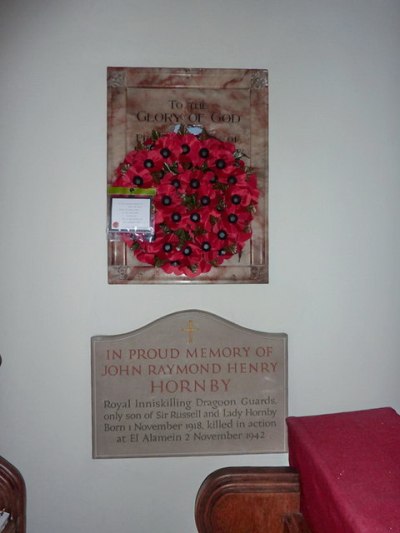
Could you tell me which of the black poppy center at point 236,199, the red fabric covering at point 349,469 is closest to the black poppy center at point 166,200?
the black poppy center at point 236,199

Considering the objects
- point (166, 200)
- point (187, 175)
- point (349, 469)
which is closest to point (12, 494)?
point (349, 469)

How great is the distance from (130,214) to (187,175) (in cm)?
27

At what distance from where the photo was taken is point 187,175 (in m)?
2.07

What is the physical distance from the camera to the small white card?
2.06m

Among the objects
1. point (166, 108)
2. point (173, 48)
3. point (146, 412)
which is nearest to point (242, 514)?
point (146, 412)

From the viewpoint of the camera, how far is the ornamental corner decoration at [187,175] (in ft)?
6.80

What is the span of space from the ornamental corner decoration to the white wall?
56mm

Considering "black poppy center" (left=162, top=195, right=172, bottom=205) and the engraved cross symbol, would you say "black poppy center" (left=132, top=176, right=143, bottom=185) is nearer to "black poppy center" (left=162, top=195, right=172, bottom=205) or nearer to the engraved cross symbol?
"black poppy center" (left=162, top=195, right=172, bottom=205)

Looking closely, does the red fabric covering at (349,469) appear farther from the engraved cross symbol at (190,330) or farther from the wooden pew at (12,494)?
the wooden pew at (12,494)

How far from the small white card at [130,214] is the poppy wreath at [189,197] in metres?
0.04

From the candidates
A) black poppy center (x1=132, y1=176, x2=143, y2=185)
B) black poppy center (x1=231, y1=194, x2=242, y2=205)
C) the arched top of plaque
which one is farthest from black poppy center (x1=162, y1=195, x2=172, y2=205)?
the arched top of plaque

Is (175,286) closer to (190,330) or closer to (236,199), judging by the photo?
(190,330)

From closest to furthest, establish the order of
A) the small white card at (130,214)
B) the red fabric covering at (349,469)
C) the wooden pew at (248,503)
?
the red fabric covering at (349,469) → the wooden pew at (248,503) → the small white card at (130,214)

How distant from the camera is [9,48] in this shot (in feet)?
6.81
